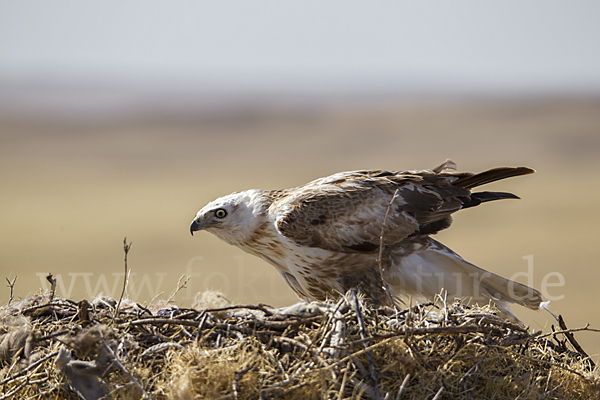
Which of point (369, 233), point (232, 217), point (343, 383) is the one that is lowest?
point (343, 383)

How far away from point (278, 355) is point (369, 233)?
2071mm

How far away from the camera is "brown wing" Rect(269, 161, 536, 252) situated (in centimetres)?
568

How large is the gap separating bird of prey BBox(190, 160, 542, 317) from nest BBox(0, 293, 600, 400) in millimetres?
1216

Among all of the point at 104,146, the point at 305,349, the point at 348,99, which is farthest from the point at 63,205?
the point at 348,99

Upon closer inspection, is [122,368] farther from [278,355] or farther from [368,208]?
[368,208]

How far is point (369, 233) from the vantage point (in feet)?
18.9

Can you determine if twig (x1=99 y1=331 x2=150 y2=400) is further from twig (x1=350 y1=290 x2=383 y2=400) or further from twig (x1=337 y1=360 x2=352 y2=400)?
twig (x1=350 y1=290 x2=383 y2=400)

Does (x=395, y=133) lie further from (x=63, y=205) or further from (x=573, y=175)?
(x=63, y=205)

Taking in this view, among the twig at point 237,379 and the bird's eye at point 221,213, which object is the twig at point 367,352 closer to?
the twig at point 237,379

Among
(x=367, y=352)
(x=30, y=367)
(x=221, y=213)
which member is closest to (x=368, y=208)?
(x=221, y=213)

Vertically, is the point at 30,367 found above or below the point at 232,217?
below

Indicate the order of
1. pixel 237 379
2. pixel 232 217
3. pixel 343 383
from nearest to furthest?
pixel 343 383 → pixel 237 379 → pixel 232 217

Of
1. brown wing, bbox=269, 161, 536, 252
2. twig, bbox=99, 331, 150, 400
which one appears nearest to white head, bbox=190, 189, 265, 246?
brown wing, bbox=269, 161, 536, 252

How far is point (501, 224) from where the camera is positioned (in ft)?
98.1
